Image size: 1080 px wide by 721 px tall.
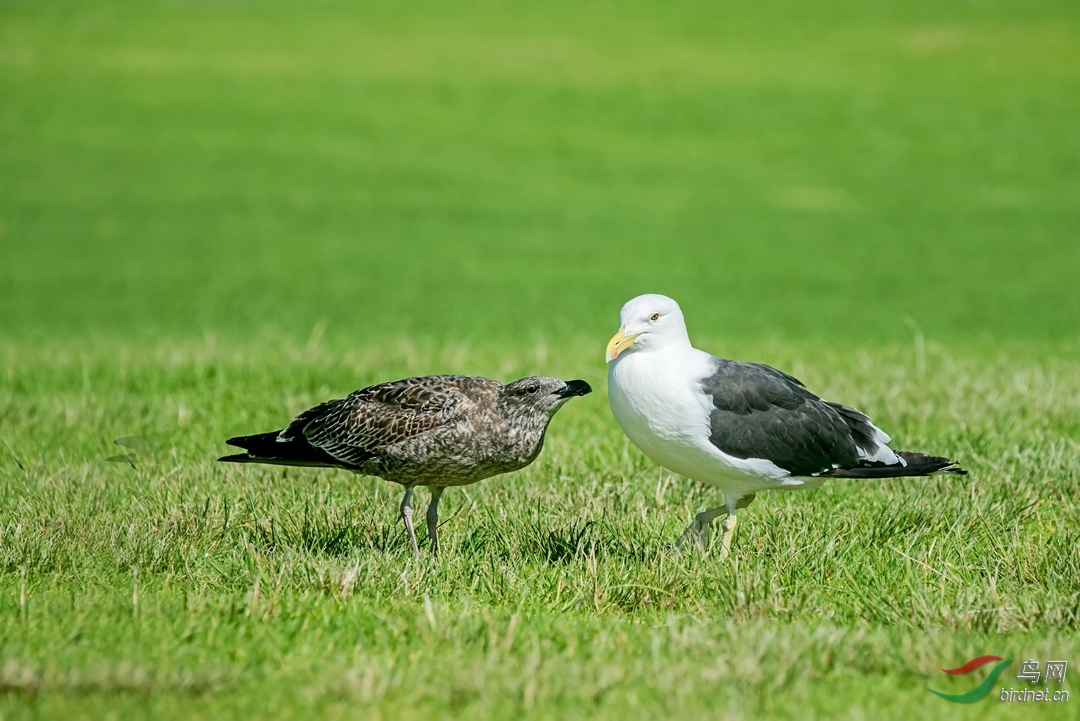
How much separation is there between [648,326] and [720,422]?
1.89ft

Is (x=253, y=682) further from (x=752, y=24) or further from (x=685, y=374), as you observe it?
(x=752, y=24)

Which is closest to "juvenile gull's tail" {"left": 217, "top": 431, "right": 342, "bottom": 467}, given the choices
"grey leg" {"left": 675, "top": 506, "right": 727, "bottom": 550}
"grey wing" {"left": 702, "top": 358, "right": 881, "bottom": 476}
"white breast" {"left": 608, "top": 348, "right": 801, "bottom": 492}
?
"white breast" {"left": 608, "top": 348, "right": 801, "bottom": 492}

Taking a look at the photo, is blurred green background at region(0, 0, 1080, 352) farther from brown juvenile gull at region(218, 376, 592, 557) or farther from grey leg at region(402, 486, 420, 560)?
grey leg at region(402, 486, 420, 560)

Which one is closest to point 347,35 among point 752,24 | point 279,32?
point 279,32

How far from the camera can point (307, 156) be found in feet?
103

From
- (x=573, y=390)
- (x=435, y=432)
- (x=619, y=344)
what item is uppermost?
(x=619, y=344)

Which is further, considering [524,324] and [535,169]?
[535,169]

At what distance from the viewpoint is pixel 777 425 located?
239 inches

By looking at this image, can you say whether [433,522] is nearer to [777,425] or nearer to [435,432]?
[435,432]

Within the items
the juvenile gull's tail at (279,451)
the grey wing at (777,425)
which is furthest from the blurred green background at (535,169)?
the grey wing at (777,425)

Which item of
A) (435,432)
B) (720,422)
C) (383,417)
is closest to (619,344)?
(720,422)

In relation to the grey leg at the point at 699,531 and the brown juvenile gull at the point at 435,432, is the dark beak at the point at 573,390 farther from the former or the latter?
the grey leg at the point at 699,531

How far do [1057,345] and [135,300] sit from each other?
13.7 metres

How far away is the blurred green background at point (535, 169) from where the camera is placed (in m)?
19.9
